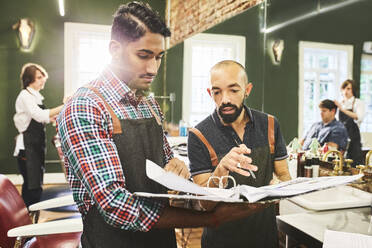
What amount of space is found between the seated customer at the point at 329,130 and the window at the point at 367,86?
0.18 meters

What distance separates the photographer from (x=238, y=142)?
161cm

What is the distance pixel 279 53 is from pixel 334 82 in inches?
24.3

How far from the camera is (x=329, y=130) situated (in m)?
2.18

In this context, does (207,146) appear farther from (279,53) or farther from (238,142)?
(279,53)

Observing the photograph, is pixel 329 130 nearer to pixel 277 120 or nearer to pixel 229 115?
pixel 277 120

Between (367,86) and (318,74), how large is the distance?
1.35 feet

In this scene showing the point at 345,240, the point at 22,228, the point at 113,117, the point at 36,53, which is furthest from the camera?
the point at 36,53

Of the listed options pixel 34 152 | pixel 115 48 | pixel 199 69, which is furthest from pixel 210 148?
pixel 199 69

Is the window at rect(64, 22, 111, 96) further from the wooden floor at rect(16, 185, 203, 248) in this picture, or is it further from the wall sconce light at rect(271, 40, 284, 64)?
the wall sconce light at rect(271, 40, 284, 64)

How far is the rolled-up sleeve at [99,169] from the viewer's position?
0.82 m

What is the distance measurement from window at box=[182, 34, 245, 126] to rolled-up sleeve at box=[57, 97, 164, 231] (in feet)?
9.15

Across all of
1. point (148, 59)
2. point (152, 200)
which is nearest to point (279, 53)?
point (148, 59)

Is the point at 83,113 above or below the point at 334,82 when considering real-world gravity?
below

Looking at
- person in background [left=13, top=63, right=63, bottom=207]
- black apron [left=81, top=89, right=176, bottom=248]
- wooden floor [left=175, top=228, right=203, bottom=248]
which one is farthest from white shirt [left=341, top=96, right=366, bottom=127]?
person in background [left=13, top=63, right=63, bottom=207]
